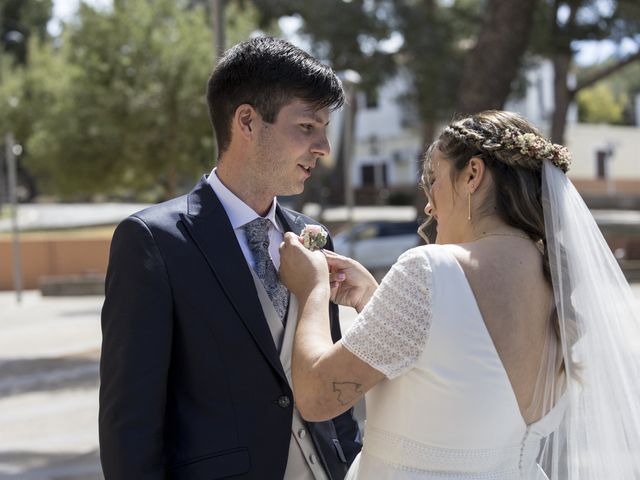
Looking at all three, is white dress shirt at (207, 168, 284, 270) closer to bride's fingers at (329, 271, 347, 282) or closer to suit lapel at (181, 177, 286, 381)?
suit lapel at (181, 177, 286, 381)

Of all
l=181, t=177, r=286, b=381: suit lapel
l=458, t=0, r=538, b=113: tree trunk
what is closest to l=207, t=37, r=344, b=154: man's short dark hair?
l=181, t=177, r=286, b=381: suit lapel

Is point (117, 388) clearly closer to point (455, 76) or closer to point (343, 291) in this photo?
point (343, 291)

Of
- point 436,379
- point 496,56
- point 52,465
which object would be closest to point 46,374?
point 52,465

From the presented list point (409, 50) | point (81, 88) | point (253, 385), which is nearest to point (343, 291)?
point (253, 385)

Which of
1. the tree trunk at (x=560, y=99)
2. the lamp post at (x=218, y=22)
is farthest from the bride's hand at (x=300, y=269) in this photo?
the tree trunk at (x=560, y=99)

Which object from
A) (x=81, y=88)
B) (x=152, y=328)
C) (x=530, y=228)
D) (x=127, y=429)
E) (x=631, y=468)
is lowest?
(x=631, y=468)

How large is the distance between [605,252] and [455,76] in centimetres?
2266

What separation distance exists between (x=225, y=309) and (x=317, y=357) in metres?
0.27

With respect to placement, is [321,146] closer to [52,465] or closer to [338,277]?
[338,277]

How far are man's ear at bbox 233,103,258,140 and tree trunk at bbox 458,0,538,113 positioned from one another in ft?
28.1

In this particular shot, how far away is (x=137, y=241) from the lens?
7.66 ft

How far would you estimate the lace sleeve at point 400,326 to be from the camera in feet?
7.34

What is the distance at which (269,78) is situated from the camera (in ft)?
8.31

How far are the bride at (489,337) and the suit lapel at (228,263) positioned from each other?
98 mm
